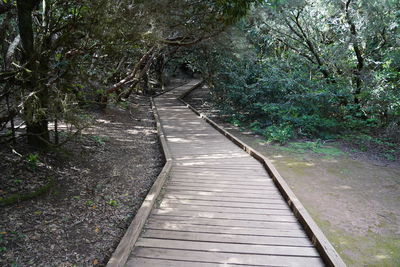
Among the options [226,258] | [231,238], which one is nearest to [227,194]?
[231,238]

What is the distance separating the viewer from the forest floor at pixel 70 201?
313 centimetres

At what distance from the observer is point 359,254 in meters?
3.54

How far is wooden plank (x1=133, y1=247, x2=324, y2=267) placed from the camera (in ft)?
9.62

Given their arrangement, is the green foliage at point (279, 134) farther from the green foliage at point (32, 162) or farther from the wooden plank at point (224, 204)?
the green foliage at point (32, 162)

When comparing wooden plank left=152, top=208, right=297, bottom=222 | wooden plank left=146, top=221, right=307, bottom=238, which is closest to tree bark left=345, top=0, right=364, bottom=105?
wooden plank left=152, top=208, right=297, bottom=222

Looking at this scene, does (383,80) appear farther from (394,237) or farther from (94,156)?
(94,156)

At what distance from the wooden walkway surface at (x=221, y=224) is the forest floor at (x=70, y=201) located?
53 centimetres

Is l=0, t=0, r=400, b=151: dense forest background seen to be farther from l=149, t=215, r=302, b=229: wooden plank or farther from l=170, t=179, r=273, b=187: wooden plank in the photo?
l=149, t=215, r=302, b=229: wooden plank

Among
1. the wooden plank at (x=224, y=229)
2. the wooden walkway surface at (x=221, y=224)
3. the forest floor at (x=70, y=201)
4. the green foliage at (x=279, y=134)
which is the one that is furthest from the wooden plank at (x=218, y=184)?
the green foliage at (x=279, y=134)

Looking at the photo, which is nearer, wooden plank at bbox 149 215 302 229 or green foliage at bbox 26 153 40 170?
wooden plank at bbox 149 215 302 229

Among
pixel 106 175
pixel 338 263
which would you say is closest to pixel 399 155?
pixel 338 263

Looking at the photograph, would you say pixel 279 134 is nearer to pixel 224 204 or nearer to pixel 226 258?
pixel 224 204

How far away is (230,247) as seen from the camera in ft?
10.4

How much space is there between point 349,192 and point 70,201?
4841mm
